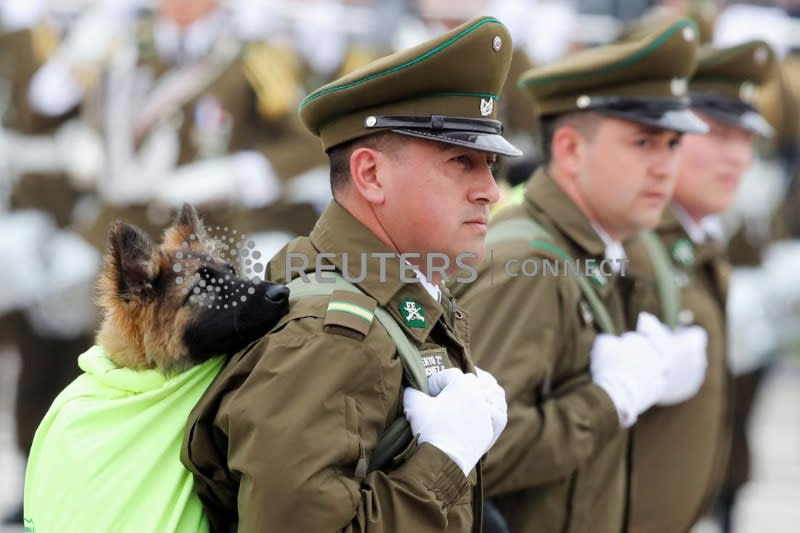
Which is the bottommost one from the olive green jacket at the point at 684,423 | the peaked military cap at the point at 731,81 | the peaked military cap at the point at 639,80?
the olive green jacket at the point at 684,423

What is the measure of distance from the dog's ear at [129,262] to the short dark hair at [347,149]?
463mm

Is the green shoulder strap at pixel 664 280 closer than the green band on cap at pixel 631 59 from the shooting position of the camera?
No

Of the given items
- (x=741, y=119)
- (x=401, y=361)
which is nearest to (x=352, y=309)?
(x=401, y=361)

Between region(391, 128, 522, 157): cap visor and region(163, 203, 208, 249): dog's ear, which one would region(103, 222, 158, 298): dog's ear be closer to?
region(163, 203, 208, 249): dog's ear

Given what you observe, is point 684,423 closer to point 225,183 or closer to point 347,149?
point 347,149

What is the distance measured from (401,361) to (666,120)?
65.5 inches

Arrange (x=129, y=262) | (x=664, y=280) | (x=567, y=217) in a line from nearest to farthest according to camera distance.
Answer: (x=129, y=262) → (x=567, y=217) → (x=664, y=280)

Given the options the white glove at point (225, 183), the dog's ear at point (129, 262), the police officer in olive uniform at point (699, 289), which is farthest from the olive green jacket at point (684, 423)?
the white glove at point (225, 183)

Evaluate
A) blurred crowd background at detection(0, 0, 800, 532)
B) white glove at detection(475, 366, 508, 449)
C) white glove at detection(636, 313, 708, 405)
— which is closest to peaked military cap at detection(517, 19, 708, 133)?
white glove at detection(636, 313, 708, 405)

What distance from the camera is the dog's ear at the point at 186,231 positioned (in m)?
2.90

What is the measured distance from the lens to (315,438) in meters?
2.65

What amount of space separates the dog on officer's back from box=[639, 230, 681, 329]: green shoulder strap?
6.20 ft

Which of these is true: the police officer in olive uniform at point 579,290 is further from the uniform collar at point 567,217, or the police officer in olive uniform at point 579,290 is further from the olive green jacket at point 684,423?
the olive green jacket at point 684,423

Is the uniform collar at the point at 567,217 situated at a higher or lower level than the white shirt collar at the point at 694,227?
higher
